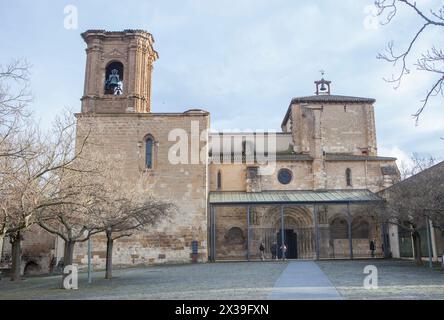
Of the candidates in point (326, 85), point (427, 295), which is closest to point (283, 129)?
point (326, 85)

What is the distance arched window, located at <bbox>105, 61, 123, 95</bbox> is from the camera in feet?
88.1

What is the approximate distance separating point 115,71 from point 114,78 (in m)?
0.56

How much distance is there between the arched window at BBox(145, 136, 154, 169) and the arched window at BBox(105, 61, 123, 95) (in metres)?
3.59

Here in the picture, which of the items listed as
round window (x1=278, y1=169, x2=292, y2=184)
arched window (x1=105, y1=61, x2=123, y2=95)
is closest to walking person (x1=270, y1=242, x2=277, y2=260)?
round window (x1=278, y1=169, x2=292, y2=184)

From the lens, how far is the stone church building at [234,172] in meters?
25.9

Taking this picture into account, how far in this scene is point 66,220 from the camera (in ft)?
45.4

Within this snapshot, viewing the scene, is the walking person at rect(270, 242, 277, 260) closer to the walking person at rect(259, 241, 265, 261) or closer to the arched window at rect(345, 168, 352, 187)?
the walking person at rect(259, 241, 265, 261)

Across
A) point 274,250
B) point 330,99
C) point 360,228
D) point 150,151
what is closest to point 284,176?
point 274,250

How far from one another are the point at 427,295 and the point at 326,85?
3455 centimetres

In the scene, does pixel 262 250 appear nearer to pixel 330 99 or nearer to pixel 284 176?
pixel 284 176

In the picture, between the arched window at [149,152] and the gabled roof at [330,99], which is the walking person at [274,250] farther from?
the gabled roof at [330,99]

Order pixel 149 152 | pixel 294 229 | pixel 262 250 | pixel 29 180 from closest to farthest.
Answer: pixel 29 180, pixel 149 152, pixel 262 250, pixel 294 229

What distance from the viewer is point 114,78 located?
26.8m
